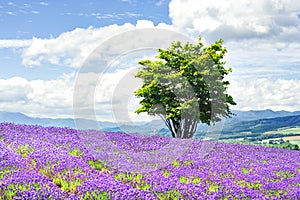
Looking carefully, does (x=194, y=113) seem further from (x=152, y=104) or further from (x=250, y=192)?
(x=250, y=192)

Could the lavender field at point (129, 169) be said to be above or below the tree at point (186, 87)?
below

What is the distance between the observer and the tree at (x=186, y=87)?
27312 mm

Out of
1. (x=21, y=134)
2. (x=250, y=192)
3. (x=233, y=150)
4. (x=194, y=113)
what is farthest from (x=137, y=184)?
(x=194, y=113)

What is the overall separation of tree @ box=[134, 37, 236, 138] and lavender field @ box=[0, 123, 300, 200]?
12226mm

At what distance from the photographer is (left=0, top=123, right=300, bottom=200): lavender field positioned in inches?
301

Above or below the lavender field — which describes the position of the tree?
above

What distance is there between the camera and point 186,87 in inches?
1067

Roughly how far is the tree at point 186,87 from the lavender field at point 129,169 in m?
12.2

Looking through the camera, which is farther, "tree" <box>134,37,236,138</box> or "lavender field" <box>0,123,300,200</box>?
"tree" <box>134,37,236,138</box>

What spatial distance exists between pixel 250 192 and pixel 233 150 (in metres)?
6.59

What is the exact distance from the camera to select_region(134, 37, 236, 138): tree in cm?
2731

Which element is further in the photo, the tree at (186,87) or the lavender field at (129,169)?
the tree at (186,87)

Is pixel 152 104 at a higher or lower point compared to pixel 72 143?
higher

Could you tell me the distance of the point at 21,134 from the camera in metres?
13.0
